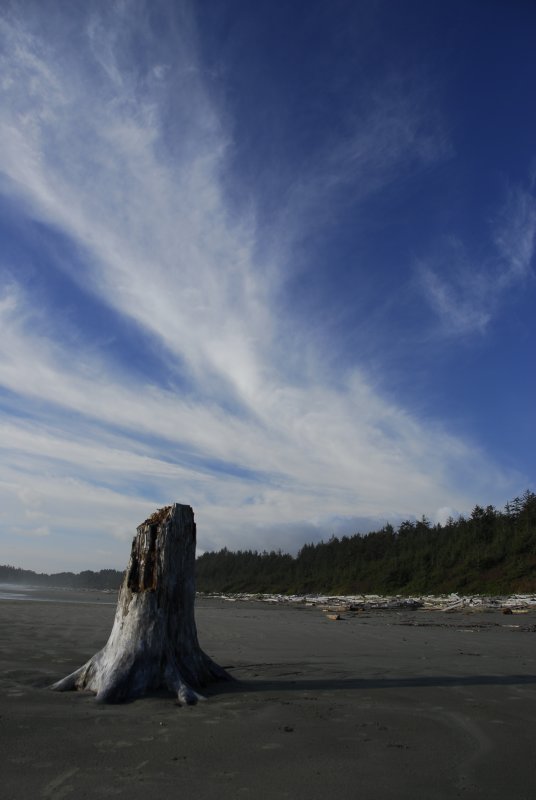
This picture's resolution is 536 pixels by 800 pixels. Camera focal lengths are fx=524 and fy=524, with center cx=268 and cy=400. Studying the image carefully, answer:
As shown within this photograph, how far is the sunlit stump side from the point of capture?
17.0 feet

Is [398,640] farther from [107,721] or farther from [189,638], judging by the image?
[107,721]

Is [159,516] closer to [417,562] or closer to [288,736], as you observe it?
[288,736]

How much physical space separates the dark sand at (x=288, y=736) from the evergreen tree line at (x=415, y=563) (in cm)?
3894

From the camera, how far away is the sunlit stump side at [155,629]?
5195mm

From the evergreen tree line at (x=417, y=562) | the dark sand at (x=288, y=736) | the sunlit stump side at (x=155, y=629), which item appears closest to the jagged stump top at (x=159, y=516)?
the sunlit stump side at (x=155, y=629)

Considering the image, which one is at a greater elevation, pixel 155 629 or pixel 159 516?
pixel 159 516

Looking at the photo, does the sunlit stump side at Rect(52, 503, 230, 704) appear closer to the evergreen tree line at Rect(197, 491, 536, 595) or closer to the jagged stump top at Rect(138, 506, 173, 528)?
the jagged stump top at Rect(138, 506, 173, 528)

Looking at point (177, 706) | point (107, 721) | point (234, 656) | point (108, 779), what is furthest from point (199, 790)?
point (234, 656)

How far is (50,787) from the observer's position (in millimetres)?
2930

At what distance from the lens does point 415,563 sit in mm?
59625

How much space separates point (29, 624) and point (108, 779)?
10.9 m

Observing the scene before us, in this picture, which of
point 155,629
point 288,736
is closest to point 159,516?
point 155,629

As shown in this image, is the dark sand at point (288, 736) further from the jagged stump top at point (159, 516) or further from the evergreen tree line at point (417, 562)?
the evergreen tree line at point (417, 562)

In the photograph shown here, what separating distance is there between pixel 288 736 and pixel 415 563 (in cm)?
6033
